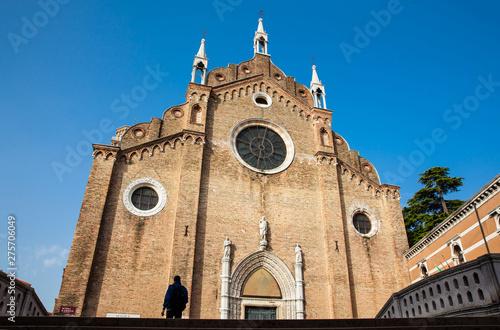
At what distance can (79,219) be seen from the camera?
14930 millimetres

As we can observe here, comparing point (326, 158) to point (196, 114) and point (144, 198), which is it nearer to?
point (196, 114)

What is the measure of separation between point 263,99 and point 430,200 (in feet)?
48.4

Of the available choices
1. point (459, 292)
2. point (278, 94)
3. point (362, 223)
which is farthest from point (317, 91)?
point (459, 292)

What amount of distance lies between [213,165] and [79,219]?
6.45 m

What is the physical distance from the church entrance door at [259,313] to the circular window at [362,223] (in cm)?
624

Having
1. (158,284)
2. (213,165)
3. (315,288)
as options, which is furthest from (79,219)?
(315,288)

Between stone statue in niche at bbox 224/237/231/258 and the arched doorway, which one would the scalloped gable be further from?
the arched doorway

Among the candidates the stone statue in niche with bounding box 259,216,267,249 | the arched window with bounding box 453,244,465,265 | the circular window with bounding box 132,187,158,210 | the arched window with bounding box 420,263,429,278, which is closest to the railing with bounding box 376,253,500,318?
the arched window with bounding box 453,244,465,265

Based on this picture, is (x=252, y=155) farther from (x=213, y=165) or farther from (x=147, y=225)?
(x=147, y=225)

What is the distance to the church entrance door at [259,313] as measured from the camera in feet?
52.0

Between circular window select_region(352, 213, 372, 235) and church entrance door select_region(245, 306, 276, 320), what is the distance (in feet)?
20.5

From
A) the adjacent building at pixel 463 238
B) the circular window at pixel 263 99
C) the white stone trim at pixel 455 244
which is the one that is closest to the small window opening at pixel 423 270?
the adjacent building at pixel 463 238

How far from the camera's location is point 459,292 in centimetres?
821

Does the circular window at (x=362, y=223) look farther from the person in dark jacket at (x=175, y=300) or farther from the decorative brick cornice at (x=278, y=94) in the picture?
the person in dark jacket at (x=175, y=300)
